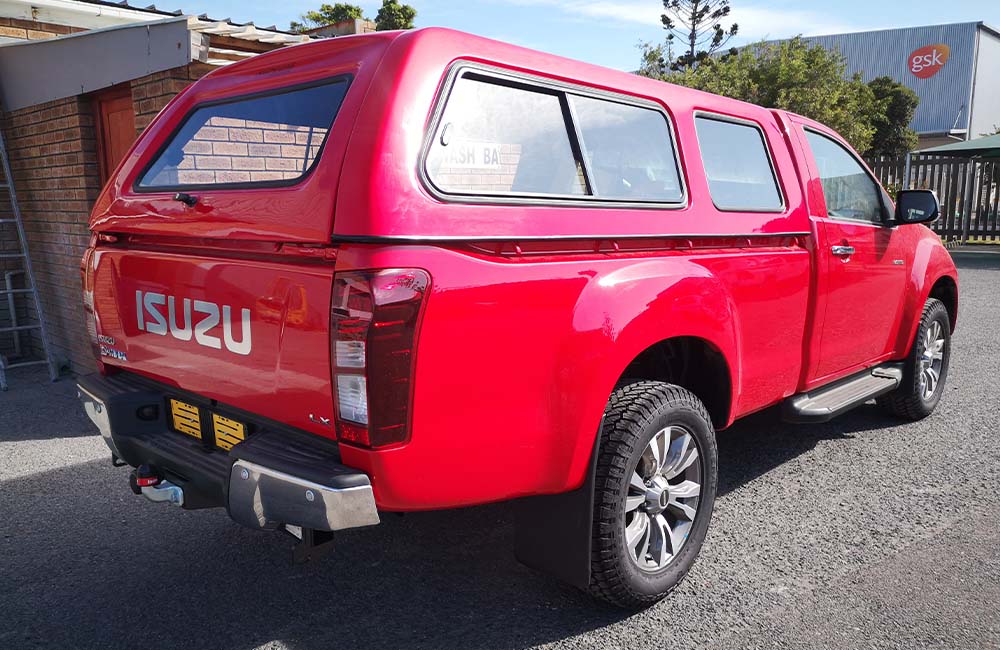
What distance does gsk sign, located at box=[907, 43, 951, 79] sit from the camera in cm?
4800

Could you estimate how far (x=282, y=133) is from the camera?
3.07 meters

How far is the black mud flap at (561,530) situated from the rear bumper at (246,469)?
71 centimetres

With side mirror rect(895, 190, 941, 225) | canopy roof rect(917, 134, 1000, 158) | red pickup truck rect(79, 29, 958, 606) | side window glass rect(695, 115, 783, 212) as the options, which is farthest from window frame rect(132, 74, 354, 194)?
canopy roof rect(917, 134, 1000, 158)

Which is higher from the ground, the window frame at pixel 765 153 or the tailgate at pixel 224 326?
the window frame at pixel 765 153

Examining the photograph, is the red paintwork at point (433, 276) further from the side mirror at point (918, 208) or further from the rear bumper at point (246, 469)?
the side mirror at point (918, 208)

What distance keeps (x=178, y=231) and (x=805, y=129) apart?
10.5 feet

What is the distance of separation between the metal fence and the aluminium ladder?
17.3m

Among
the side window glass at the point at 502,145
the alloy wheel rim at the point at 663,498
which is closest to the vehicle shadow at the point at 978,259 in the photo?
the alloy wheel rim at the point at 663,498

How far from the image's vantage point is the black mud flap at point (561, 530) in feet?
8.51

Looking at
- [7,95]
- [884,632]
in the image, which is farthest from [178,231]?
[7,95]

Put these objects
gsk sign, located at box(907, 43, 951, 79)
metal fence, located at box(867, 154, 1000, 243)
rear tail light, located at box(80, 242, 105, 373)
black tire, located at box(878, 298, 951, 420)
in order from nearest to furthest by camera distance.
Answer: rear tail light, located at box(80, 242, 105, 373), black tire, located at box(878, 298, 951, 420), metal fence, located at box(867, 154, 1000, 243), gsk sign, located at box(907, 43, 951, 79)

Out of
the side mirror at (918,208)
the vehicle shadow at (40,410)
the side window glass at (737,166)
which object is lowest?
the vehicle shadow at (40,410)

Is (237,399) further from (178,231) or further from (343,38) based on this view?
(343,38)

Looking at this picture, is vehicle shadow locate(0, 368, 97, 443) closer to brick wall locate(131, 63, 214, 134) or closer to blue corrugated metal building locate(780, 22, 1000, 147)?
brick wall locate(131, 63, 214, 134)
